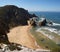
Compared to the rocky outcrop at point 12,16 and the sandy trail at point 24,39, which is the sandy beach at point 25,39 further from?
the rocky outcrop at point 12,16

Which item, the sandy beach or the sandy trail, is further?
the sandy trail

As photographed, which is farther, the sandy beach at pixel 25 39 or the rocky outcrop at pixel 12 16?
the rocky outcrop at pixel 12 16

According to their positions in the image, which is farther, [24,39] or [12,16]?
[12,16]

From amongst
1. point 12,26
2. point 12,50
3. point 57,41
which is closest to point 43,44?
point 57,41

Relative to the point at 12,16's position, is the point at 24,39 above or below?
below

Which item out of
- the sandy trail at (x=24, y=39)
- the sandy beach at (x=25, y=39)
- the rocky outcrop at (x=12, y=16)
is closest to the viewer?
the sandy beach at (x=25, y=39)

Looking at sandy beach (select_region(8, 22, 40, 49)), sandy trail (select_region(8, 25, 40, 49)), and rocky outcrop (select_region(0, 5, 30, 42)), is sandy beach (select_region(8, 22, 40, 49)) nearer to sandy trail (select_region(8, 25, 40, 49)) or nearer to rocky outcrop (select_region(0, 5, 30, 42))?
sandy trail (select_region(8, 25, 40, 49))

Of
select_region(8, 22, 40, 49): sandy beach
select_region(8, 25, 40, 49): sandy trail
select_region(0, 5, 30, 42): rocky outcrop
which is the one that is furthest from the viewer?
select_region(0, 5, 30, 42): rocky outcrop

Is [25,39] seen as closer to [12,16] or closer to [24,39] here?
[24,39]

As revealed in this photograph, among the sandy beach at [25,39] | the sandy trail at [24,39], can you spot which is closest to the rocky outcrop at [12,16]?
the sandy trail at [24,39]

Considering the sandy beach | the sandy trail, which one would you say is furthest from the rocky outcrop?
the sandy beach

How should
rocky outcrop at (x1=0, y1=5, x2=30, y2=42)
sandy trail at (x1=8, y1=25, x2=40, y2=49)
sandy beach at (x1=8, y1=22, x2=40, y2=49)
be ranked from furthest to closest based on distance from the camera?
1. rocky outcrop at (x1=0, y1=5, x2=30, y2=42)
2. sandy trail at (x1=8, y1=25, x2=40, y2=49)
3. sandy beach at (x1=8, y1=22, x2=40, y2=49)

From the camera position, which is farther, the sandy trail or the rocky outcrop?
the rocky outcrop

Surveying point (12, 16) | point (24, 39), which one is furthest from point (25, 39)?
point (12, 16)
